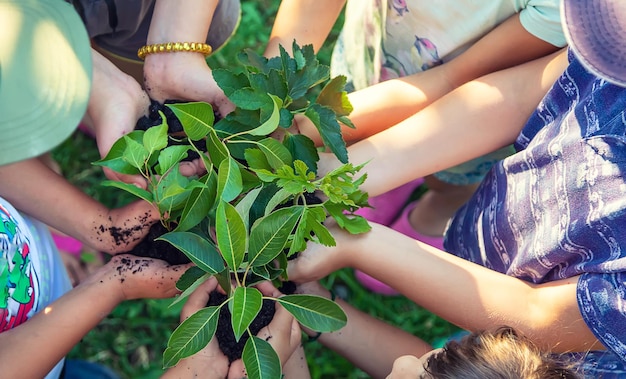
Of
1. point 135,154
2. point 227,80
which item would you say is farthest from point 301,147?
point 135,154

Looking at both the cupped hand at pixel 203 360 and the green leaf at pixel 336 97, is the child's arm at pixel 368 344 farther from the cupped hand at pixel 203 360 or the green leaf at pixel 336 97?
the green leaf at pixel 336 97

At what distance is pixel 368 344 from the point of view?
1.41 metres

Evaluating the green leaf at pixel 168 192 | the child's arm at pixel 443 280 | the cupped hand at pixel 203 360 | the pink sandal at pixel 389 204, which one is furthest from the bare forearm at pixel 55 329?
the pink sandal at pixel 389 204

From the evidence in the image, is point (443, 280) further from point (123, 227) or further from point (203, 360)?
point (123, 227)

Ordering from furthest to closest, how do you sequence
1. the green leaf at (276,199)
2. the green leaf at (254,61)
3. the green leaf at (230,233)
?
the green leaf at (254,61) → the green leaf at (276,199) → the green leaf at (230,233)

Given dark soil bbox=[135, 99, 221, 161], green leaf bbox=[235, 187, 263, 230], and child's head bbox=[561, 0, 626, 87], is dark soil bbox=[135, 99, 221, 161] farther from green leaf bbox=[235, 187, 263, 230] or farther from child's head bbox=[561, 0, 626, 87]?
child's head bbox=[561, 0, 626, 87]

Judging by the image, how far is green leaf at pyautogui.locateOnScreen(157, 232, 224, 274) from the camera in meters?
0.96

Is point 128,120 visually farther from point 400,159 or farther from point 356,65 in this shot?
point 356,65

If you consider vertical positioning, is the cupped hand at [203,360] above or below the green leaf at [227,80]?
below

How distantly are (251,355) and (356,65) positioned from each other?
2.85 feet

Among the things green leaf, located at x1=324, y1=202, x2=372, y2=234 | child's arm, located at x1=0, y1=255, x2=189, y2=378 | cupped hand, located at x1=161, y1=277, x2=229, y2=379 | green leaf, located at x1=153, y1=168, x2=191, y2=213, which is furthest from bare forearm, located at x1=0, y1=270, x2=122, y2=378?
green leaf, located at x1=324, y1=202, x2=372, y2=234

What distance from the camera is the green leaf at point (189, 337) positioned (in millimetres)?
919

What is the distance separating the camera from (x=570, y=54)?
3.56ft

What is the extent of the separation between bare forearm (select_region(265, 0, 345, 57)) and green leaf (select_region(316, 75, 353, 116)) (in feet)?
0.92
